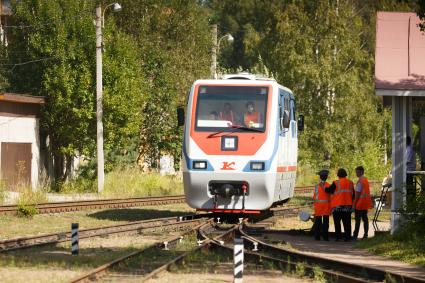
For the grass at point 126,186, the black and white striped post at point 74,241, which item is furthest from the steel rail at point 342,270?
the grass at point 126,186

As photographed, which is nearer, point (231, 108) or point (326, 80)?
point (231, 108)

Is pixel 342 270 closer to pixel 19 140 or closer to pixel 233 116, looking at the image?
pixel 233 116

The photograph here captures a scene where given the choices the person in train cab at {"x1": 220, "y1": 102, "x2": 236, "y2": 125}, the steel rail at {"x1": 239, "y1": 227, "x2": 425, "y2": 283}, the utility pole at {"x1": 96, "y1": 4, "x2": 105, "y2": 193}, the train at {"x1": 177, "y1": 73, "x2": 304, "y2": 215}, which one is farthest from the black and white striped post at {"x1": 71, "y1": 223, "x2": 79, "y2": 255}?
the utility pole at {"x1": 96, "y1": 4, "x2": 105, "y2": 193}

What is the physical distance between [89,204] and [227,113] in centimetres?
884

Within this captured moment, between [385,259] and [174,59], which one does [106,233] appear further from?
[174,59]

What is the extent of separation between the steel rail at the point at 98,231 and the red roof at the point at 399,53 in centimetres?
651

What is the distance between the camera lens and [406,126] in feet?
68.4

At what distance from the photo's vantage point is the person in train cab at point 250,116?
23275 mm

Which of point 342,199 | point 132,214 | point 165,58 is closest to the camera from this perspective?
point 342,199

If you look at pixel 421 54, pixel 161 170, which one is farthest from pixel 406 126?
pixel 161 170

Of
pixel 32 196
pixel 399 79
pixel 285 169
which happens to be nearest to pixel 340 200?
pixel 399 79

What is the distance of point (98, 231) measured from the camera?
2211 cm

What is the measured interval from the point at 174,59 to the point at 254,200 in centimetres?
2583

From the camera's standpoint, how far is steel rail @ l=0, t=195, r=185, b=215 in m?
28.1
